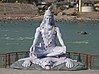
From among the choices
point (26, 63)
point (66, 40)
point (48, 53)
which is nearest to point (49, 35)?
point (48, 53)

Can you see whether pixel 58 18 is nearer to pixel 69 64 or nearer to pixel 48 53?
pixel 48 53

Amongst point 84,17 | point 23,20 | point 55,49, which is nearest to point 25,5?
point 23,20

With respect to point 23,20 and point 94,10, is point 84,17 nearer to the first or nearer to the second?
point 94,10

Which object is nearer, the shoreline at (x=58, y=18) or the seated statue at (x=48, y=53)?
the seated statue at (x=48, y=53)

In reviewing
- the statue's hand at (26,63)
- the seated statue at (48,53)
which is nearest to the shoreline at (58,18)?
the seated statue at (48,53)

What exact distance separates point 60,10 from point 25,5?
41.4 feet

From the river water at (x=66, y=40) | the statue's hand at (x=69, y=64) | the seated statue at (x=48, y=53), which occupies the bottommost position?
the river water at (x=66, y=40)

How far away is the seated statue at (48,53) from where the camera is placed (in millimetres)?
17359

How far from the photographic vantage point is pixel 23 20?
14275 centimetres

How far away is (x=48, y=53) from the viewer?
58.6 feet

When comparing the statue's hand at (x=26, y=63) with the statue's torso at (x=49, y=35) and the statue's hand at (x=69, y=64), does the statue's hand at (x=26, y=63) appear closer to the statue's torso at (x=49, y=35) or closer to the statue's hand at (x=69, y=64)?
the statue's torso at (x=49, y=35)

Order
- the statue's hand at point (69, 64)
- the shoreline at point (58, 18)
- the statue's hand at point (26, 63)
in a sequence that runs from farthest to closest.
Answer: the shoreline at point (58, 18)
the statue's hand at point (26, 63)
the statue's hand at point (69, 64)

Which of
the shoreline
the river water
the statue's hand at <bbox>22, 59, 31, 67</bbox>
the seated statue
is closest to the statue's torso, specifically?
the seated statue

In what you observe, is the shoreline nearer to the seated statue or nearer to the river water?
the river water
